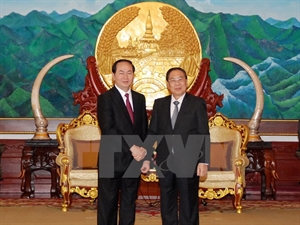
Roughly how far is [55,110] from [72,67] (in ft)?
1.98

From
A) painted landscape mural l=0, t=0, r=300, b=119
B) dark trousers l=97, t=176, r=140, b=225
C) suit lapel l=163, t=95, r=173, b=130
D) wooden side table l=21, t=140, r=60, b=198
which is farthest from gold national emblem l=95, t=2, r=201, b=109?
dark trousers l=97, t=176, r=140, b=225

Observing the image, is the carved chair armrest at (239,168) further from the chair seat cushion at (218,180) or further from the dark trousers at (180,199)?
the dark trousers at (180,199)

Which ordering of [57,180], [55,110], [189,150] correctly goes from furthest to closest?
[55,110] < [57,180] < [189,150]

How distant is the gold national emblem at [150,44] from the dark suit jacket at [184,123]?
2.92 m

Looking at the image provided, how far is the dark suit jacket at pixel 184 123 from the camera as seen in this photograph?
3805 mm

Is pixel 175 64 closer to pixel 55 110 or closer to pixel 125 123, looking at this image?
pixel 55 110

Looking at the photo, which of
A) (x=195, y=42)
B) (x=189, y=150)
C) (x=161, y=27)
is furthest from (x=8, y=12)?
(x=189, y=150)

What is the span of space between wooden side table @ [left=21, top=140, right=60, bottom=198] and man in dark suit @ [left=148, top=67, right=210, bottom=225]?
8.81 feet

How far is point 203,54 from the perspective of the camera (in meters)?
7.01

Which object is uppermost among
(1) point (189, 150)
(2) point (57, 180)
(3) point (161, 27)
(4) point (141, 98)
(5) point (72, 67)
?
(3) point (161, 27)

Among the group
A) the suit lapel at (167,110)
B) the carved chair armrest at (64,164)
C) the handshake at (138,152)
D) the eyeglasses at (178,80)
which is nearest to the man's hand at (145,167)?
the handshake at (138,152)

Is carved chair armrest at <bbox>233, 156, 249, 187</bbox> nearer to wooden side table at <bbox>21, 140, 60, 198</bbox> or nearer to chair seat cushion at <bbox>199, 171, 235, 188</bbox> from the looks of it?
chair seat cushion at <bbox>199, 171, 235, 188</bbox>

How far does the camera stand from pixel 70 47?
6.93 m

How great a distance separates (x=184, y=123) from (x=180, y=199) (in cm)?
55
